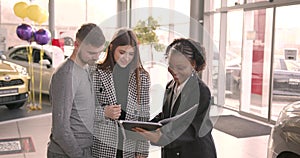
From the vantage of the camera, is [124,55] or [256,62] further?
[256,62]

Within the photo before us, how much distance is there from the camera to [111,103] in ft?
4.18

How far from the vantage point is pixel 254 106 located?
6.91m

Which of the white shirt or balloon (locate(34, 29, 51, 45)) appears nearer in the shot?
the white shirt

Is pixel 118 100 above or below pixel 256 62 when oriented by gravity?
below

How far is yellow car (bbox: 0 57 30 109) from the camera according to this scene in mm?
5660

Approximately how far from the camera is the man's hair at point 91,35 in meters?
1.14

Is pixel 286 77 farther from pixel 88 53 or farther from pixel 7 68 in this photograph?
pixel 88 53

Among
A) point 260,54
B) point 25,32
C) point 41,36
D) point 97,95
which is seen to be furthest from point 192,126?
point 260,54

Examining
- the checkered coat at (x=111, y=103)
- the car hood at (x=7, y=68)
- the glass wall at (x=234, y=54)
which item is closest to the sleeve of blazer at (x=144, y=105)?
the checkered coat at (x=111, y=103)

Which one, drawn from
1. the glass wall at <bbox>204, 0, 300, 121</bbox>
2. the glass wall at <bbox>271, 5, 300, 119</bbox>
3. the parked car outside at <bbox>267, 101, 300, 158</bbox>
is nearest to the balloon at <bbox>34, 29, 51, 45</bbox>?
the glass wall at <bbox>204, 0, 300, 121</bbox>

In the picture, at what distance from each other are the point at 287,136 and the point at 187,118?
117cm

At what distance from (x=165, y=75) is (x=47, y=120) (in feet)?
15.9

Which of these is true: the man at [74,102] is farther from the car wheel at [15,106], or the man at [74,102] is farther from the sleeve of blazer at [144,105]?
the car wheel at [15,106]

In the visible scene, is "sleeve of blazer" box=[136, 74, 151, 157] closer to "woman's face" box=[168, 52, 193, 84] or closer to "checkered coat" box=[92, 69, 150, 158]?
"checkered coat" box=[92, 69, 150, 158]
